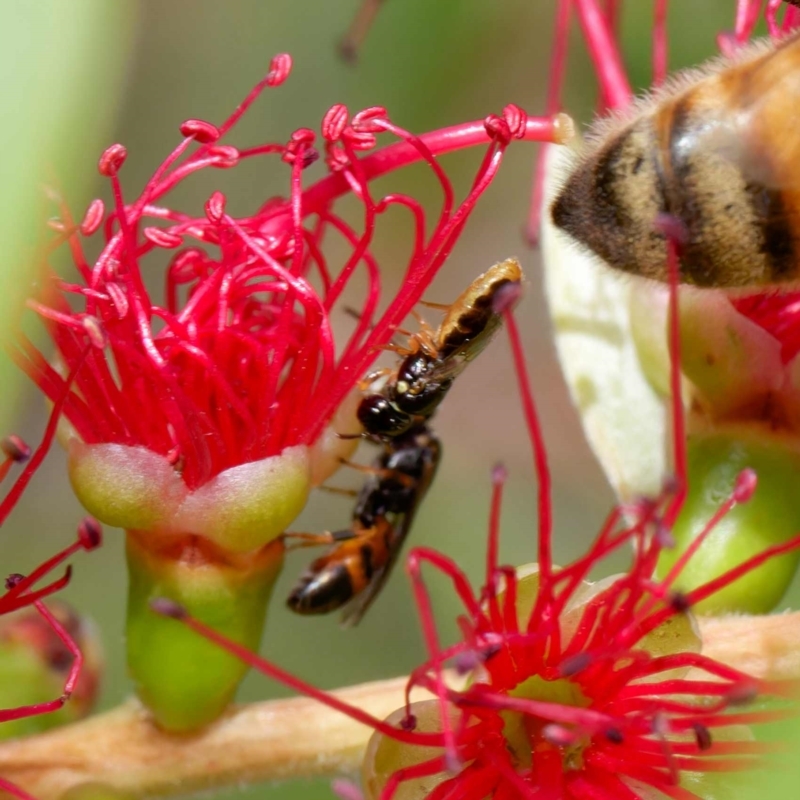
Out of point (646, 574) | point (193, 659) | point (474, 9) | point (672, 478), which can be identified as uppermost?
point (474, 9)

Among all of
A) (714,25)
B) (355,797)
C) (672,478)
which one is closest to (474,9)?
(714,25)

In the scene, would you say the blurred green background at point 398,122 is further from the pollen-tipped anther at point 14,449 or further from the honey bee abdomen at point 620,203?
the honey bee abdomen at point 620,203

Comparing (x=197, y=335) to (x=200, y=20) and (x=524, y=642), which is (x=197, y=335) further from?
(x=200, y=20)

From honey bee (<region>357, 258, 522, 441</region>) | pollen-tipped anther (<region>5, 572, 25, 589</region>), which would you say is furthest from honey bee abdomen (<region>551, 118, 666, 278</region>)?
pollen-tipped anther (<region>5, 572, 25, 589</region>)

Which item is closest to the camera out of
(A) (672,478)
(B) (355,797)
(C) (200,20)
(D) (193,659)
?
(B) (355,797)

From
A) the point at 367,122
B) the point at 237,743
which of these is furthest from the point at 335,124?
the point at 237,743

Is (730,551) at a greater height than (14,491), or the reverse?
(14,491)

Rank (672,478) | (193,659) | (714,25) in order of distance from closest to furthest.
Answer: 1. (672,478)
2. (193,659)
3. (714,25)
